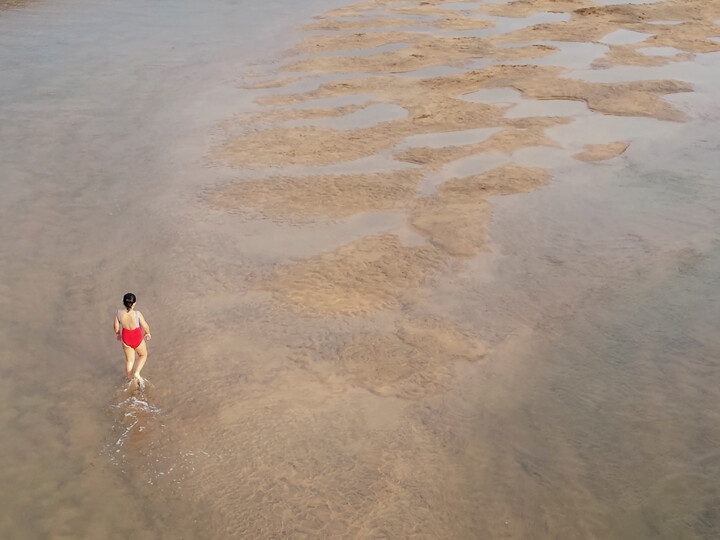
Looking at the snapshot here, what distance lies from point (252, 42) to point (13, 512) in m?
17.2

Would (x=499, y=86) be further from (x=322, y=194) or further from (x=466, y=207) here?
(x=322, y=194)

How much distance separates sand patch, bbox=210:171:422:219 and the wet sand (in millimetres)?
45

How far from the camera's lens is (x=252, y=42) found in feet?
68.2

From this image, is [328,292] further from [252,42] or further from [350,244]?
[252,42]

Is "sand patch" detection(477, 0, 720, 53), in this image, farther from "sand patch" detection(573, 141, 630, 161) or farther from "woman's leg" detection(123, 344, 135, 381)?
"woman's leg" detection(123, 344, 135, 381)

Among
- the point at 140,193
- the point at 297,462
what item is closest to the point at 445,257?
the point at 297,462

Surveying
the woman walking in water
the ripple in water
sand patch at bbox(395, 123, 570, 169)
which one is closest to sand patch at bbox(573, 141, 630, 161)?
sand patch at bbox(395, 123, 570, 169)

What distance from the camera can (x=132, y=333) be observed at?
684 cm

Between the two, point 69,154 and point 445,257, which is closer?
point 445,257

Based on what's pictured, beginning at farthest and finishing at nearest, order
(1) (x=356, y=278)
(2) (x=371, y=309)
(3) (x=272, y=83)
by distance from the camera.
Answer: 1. (3) (x=272, y=83)
2. (1) (x=356, y=278)
3. (2) (x=371, y=309)

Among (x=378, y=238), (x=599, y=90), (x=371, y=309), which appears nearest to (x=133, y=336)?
(x=371, y=309)

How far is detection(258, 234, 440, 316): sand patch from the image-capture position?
8.49 meters

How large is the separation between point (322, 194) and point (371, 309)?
11.1 feet

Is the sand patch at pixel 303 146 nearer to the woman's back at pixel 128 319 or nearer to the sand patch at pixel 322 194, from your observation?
the sand patch at pixel 322 194
